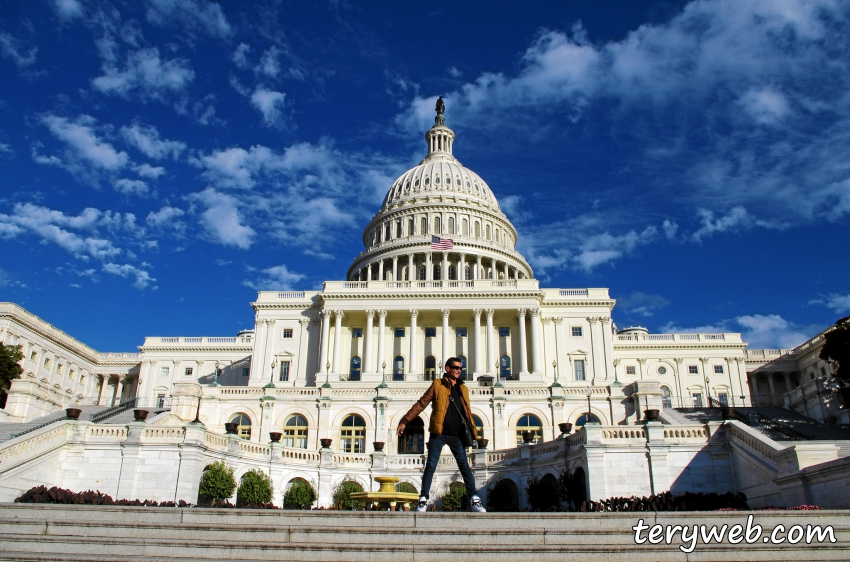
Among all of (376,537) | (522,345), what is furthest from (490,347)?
(376,537)

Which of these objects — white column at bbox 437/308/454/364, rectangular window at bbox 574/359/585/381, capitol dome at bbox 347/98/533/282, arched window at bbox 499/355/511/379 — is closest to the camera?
white column at bbox 437/308/454/364

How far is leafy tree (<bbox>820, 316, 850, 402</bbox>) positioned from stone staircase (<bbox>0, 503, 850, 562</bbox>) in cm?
3926

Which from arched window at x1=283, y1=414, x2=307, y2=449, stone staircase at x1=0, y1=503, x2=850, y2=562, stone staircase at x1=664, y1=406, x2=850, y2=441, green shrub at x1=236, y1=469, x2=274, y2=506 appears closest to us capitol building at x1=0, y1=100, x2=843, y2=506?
arched window at x1=283, y1=414, x2=307, y2=449

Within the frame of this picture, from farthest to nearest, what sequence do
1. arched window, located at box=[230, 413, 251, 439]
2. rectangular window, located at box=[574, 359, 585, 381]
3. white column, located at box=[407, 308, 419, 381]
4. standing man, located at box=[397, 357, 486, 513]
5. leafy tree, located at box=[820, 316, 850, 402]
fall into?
rectangular window, located at box=[574, 359, 585, 381] < white column, located at box=[407, 308, 419, 381] < arched window, located at box=[230, 413, 251, 439] < leafy tree, located at box=[820, 316, 850, 402] < standing man, located at box=[397, 357, 486, 513]

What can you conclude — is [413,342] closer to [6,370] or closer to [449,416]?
[6,370]

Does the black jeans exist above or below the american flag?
below

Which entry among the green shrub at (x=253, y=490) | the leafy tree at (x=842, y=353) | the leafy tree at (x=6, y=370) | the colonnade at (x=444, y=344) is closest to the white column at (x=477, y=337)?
the colonnade at (x=444, y=344)

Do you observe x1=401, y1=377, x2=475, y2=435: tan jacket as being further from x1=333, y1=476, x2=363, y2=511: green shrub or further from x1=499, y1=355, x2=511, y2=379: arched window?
x1=499, y1=355, x2=511, y2=379: arched window

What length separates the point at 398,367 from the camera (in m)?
77.8

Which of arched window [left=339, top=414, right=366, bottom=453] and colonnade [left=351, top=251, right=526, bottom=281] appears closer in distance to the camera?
arched window [left=339, top=414, right=366, bottom=453]

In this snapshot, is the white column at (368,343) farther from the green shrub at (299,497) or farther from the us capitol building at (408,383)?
the green shrub at (299,497)

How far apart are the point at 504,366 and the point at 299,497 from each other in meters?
44.0

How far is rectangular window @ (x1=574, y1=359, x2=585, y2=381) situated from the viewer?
76.9m

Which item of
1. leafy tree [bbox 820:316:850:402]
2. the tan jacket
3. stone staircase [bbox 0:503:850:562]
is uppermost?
leafy tree [bbox 820:316:850:402]
